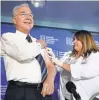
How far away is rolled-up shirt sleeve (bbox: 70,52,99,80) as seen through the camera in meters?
2.10

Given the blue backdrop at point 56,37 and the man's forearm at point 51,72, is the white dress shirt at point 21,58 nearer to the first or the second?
the man's forearm at point 51,72

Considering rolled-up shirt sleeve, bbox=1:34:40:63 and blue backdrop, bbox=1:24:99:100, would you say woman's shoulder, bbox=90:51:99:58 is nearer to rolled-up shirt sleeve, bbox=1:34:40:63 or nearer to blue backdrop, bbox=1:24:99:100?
rolled-up shirt sleeve, bbox=1:34:40:63

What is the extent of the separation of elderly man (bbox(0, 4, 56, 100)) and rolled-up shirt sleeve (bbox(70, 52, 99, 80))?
32 cm

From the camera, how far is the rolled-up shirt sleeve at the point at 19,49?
1.71 m

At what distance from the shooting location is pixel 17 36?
1.81m

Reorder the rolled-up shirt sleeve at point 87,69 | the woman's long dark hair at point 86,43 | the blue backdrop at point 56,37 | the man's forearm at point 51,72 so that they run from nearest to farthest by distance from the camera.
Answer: the man's forearm at point 51,72, the rolled-up shirt sleeve at point 87,69, the woman's long dark hair at point 86,43, the blue backdrop at point 56,37

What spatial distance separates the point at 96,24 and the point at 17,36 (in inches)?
53.3

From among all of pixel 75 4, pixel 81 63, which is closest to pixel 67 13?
pixel 75 4

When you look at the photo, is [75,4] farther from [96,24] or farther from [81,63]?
[81,63]

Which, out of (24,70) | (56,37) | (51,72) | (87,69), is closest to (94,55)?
(87,69)

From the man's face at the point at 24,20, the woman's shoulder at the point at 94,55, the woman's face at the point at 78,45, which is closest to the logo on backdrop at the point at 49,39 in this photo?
the woman's face at the point at 78,45

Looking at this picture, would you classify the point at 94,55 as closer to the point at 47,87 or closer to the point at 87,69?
the point at 87,69

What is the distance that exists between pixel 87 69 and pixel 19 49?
2.09 feet

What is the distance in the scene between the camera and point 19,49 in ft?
5.62
